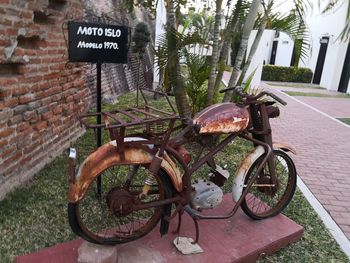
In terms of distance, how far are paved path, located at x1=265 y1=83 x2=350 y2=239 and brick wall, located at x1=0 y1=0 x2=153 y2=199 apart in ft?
10.5

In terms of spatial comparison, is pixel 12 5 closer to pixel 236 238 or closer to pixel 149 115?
pixel 149 115

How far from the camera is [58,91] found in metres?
4.25

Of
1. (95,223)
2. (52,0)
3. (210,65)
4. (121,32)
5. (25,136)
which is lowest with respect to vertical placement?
(95,223)

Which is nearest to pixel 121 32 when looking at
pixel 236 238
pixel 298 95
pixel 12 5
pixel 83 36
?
pixel 83 36

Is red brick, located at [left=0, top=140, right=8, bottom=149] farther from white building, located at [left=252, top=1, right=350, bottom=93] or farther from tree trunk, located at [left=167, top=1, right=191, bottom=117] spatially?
white building, located at [left=252, top=1, right=350, bottom=93]

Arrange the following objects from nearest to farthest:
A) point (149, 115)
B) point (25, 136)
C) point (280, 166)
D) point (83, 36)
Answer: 1. point (149, 115)
2. point (83, 36)
3. point (25, 136)
4. point (280, 166)

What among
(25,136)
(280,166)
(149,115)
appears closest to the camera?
(149,115)

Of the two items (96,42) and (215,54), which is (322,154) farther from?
(96,42)

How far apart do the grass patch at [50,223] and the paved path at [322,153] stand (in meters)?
0.36

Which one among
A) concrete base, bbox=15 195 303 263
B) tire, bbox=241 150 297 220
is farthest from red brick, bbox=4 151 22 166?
tire, bbox=241 150 297 220

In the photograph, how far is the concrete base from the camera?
2.45 m

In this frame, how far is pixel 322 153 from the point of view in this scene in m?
5.77

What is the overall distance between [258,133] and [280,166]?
196 centimetres

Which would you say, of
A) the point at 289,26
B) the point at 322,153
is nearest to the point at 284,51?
the point at 322,153
